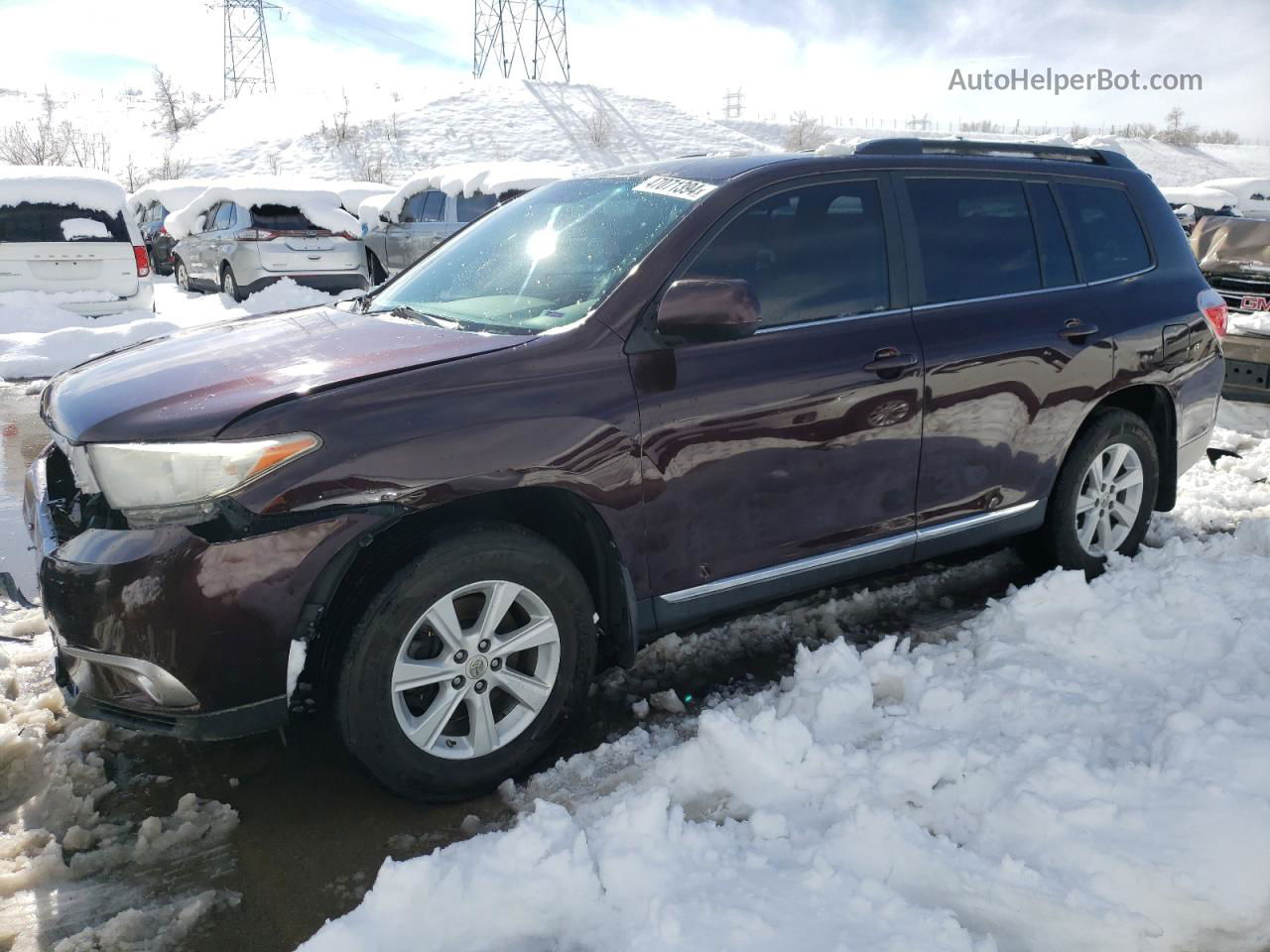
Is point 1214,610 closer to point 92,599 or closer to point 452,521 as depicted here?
point 452,521

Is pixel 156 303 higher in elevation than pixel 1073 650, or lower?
higher

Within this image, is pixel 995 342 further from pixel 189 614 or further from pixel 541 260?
pixel 189 614

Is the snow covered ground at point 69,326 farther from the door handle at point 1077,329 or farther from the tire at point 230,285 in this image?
the door handle at point 1077,329

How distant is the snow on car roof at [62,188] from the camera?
10641mm

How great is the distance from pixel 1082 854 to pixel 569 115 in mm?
55857

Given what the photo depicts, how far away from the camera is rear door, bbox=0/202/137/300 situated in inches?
424

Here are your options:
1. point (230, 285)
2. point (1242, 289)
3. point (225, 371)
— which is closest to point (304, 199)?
point (230, 285)

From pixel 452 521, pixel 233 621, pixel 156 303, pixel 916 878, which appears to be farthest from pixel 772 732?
pixel 156 303

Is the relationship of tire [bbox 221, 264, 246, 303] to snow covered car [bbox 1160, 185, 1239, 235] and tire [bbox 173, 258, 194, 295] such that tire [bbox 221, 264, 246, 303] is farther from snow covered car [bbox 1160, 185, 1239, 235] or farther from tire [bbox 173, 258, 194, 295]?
snow covered car [bbox 1160, 185, 1239, 235]

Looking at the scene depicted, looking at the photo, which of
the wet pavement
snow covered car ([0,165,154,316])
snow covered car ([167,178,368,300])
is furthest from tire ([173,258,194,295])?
the wet pavement

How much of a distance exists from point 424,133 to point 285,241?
40.7 metres

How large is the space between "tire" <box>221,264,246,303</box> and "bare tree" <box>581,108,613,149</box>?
124 feet

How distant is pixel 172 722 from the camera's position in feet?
8.21

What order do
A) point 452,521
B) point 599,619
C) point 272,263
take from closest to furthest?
point 452,521, point 599,619, point 272,263
